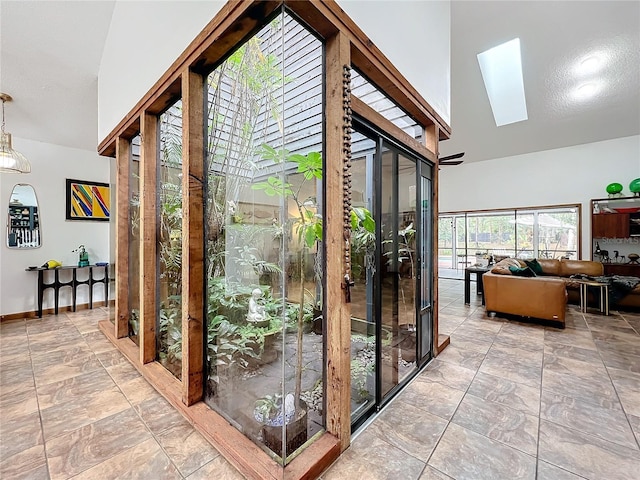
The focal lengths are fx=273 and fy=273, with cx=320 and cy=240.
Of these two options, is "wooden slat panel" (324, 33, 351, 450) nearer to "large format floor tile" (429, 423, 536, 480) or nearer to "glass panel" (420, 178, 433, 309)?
"large format floor tile" (429, 423, 536, 480)

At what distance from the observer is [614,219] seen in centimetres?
553

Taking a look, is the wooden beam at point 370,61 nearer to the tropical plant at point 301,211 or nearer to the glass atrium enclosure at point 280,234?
the glass atrium enclosure at point 280,234

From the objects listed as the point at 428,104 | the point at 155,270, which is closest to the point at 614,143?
the point at 428,104

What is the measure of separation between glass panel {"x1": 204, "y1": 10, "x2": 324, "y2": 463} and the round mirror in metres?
4.36

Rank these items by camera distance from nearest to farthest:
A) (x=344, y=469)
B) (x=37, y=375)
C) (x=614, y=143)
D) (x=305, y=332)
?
1. (x=344, y=469)
2. (x=305, y=332)
3. (x=37, y=375)
4. (x=614, y=143)

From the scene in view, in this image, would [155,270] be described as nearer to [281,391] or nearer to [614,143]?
[281,391]

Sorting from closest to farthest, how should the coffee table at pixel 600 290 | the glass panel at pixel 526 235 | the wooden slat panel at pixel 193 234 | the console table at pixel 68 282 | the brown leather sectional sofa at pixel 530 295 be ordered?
1. the wooden slat panel at pixel 193 234
2. the brown leather sectional sofa at pixel 530 295
3. the console table at pixel 68 282
4. the coffee table at pixel 600 290
5. the glass panel at pixel 526 235

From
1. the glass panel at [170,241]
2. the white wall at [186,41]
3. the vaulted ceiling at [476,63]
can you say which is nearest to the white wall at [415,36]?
the white wall at [186,41]

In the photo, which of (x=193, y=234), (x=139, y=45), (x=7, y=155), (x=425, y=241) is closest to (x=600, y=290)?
(x=425, y=241)

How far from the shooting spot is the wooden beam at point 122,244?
3025 millimetres

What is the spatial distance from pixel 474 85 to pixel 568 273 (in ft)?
13.2

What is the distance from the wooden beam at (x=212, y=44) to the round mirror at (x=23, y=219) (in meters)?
3.39

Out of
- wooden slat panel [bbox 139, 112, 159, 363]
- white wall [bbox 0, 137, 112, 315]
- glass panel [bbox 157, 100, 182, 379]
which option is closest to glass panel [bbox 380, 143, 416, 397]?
glass panel [bbox 157, 100, 182, 379]

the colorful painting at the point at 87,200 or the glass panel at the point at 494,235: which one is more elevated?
the colorful painting at the point at 87,200
